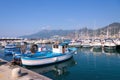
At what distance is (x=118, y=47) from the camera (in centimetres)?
6097

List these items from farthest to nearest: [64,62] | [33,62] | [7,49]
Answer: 1. [7,49]
2. [64,62]
3. [33,62]

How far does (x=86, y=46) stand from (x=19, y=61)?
4794 centimetres

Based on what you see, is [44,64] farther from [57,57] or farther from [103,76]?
[103,76]

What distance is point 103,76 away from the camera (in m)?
22.9

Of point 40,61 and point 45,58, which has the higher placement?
point 45,58

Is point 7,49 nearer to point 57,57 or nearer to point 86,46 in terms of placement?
point 57,57

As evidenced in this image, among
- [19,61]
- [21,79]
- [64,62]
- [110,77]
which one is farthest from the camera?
[64,62]

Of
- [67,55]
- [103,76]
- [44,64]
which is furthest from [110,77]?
[67,55]

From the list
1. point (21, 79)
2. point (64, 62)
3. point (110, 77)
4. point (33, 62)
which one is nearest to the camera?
point (21, 79)

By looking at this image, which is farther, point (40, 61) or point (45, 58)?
point (45, 58)

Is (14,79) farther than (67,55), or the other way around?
(67,55)

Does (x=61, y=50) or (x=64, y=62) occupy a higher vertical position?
(x=61, y=50)

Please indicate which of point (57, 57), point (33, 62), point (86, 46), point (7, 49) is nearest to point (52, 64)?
point (57, 57)

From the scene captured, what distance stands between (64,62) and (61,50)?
2464mm
